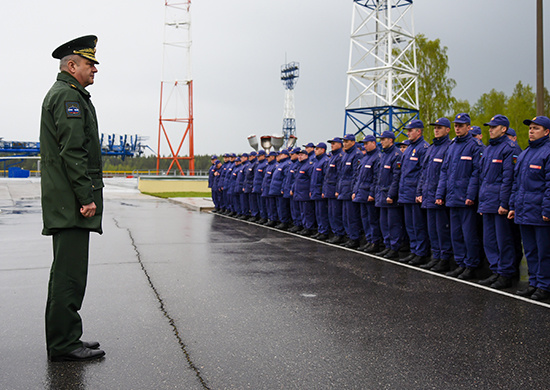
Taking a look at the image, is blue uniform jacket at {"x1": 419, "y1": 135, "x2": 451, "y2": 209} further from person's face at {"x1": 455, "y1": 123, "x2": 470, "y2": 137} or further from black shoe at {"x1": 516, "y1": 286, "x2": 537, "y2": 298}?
black shoe at {"x1": 516, "y1": 286, "x2": 537, "y2": 298}

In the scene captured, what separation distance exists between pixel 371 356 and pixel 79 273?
232cm

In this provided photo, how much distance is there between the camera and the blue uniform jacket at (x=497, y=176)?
6.36m

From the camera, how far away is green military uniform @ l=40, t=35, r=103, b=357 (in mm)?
3660

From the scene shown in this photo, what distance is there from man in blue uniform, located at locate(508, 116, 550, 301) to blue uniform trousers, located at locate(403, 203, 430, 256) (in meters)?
1.95

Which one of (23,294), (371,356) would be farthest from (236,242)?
(371,356)

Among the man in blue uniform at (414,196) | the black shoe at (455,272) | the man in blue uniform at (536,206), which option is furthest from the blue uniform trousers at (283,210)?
the man in blue uniform at (536,206)

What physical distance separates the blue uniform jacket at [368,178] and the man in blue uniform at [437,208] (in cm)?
158

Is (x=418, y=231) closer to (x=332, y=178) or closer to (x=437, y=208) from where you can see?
(x=437, y=208)

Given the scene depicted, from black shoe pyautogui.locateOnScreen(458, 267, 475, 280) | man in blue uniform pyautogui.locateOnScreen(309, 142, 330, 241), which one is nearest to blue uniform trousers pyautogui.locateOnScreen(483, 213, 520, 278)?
black shoe pyautogui.locateOnScreen(458, 267, 475, 280)

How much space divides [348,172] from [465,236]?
343 cm

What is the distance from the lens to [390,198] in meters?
8.61

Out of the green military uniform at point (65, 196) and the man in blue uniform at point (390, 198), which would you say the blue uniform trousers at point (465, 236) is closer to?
the man in blue uniform at point (390, 198)

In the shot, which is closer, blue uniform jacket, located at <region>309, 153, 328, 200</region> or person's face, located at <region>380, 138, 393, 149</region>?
person's face, located at <region>380, 138, 393, 149</region>

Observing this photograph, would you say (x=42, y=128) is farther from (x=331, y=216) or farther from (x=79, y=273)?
(x=331, y=216)
